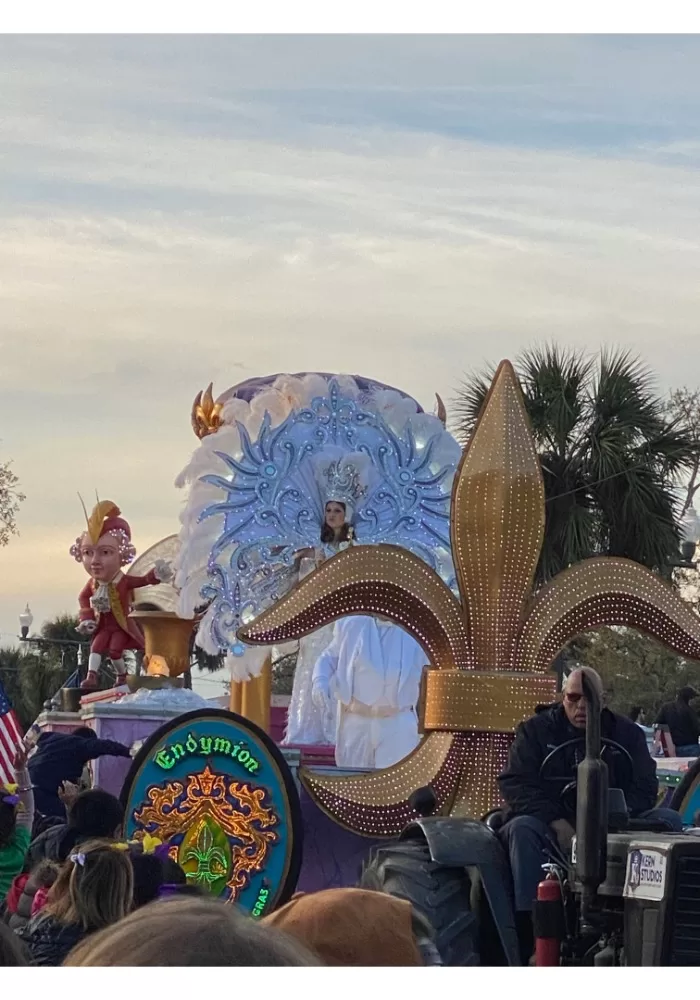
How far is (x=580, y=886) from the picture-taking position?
5785mm

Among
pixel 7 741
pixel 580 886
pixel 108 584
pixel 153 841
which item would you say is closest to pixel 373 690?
pixel 108 584

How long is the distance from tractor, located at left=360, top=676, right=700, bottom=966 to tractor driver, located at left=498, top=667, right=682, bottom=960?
0.19 ft

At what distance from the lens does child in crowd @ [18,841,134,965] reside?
5.41 meters

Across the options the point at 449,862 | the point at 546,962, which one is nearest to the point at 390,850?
the point at 449,862

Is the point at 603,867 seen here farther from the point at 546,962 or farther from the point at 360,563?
the point at 360,563

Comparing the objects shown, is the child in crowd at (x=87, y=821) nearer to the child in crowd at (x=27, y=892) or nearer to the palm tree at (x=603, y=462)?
the child in crowd at (x=27, y=892)

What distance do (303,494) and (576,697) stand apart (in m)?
5.19

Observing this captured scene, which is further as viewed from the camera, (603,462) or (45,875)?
(603,462)

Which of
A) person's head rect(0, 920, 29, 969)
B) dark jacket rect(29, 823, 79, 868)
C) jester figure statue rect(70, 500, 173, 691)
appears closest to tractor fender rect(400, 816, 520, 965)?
dark jacket rect(29, 823, 79, 868)

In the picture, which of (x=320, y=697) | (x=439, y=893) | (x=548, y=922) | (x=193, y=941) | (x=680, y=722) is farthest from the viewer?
(x=680, y=722)

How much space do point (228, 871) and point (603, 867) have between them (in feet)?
15.5

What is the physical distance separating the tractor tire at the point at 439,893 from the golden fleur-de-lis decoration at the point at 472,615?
2.68 meters

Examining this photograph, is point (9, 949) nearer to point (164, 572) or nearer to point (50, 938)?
point (50, 938)

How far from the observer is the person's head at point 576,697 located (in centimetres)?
655
